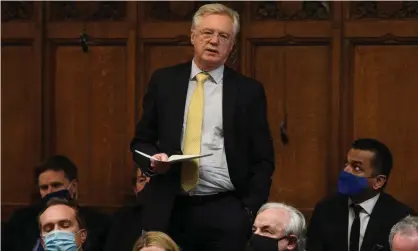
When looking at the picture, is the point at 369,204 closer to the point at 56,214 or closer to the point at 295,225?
the point at 295,225

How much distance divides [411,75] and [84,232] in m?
2.14

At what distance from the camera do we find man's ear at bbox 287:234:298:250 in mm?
5617

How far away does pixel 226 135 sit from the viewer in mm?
5805

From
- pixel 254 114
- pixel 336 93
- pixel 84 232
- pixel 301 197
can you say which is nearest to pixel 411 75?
pixel 336 93

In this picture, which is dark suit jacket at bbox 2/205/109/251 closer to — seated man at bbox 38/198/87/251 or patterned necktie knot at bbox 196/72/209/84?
seated man at bbox 38/198/87/251

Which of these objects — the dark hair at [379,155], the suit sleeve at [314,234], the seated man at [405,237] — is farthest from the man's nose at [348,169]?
the seated man at [405,237]

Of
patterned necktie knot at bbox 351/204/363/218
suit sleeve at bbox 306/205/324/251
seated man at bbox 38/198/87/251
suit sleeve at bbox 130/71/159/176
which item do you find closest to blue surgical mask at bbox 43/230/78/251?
seated man at bbox 38/198/87/251

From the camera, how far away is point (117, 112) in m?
7.49

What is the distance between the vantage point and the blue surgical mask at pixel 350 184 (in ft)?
22.1

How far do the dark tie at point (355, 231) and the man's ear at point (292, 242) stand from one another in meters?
Result: 1.10

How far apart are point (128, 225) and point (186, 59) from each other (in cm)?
104

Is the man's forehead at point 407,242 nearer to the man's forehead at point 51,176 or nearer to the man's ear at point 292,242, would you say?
the man's ear at point 292,242

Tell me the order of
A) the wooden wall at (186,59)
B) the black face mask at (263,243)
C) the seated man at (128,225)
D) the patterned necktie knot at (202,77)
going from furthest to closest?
the wooden wall at (186,59), the seated man at (128,225), the patterned necktie knot at (202,77), the black face mask at (263,243)

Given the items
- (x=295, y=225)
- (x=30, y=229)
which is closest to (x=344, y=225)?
(x=295, y=225)
